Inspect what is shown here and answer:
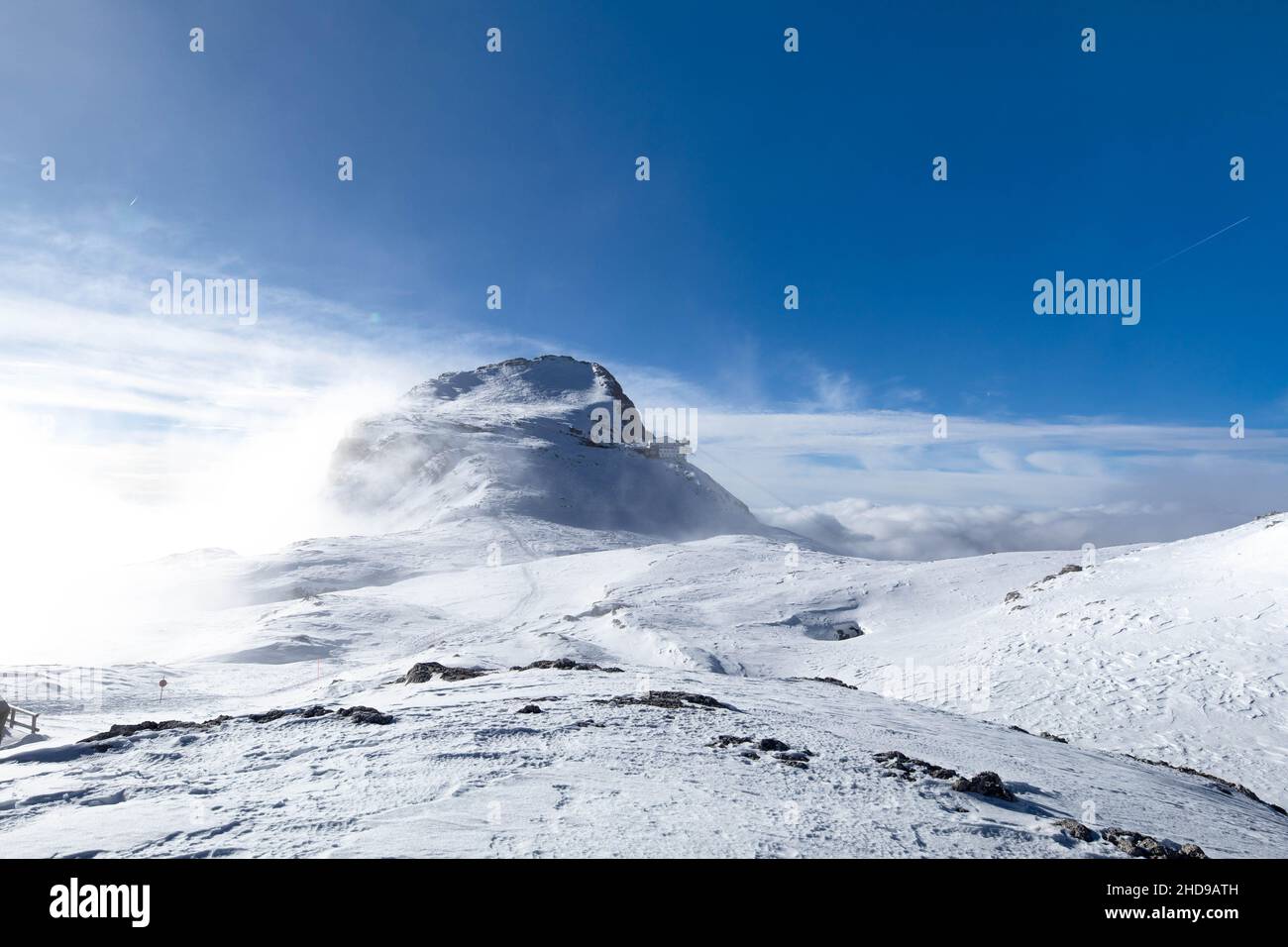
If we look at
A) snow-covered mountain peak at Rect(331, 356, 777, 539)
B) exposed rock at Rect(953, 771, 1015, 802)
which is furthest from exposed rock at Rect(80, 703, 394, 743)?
snow-covered mountain peak at Rect(331, 356, 777, 539)

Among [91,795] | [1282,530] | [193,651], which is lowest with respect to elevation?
[193,651]

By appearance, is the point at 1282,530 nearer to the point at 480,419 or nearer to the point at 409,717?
the point at 409,717

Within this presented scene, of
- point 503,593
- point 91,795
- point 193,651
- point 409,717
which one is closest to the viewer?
point 91,795

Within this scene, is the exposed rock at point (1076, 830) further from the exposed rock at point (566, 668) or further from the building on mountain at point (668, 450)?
A: the building on mountain at point (668, 450)

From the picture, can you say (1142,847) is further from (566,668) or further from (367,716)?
(566,668)

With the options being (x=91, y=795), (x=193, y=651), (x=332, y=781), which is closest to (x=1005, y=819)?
(x=332, y=781)

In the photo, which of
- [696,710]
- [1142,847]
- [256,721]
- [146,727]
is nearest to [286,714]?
[256,721]
